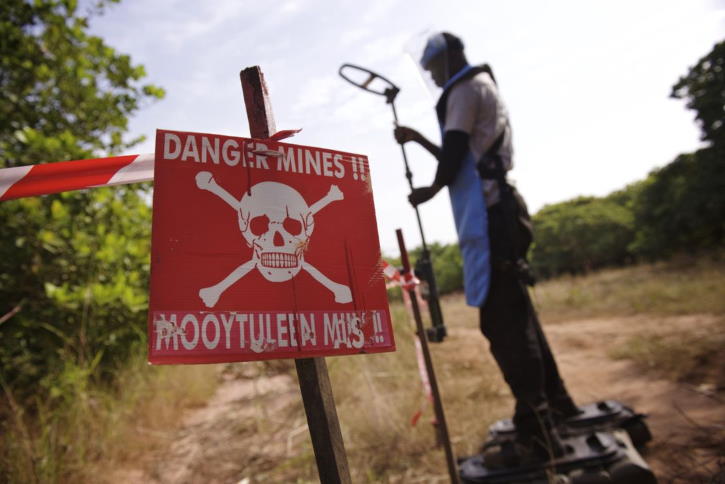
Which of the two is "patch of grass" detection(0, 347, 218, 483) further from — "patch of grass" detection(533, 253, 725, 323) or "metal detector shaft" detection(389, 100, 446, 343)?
"patch of grass" detection(533, 253, 725, 323)

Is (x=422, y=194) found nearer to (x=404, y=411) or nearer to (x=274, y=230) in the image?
(x=274, y=230)

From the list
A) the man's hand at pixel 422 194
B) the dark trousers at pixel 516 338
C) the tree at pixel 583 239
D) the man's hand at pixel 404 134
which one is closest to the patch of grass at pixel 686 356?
the dark trousers at pixel 516 338

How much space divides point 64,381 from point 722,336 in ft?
17.8

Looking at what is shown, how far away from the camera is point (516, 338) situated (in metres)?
1.81

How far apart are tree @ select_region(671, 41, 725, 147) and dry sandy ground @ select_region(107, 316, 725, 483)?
13.2m

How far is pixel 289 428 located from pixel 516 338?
1952 mm

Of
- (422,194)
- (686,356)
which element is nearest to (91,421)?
(422,194)

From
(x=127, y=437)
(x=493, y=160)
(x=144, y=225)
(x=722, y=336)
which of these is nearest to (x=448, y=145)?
(x=493, y=160)

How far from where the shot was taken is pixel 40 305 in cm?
299

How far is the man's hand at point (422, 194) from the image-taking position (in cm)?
200

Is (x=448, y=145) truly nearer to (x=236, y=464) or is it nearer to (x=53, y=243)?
(x=236, y=464)

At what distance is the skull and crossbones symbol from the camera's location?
948mm

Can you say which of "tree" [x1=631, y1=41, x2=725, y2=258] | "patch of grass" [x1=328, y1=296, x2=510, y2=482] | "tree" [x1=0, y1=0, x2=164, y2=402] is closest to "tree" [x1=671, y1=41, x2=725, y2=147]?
"tree" [x1=631, y1=41, x2=725, y2=258]

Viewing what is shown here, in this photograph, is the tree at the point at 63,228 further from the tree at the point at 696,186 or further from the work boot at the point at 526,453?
the tree at the point at 696,186
